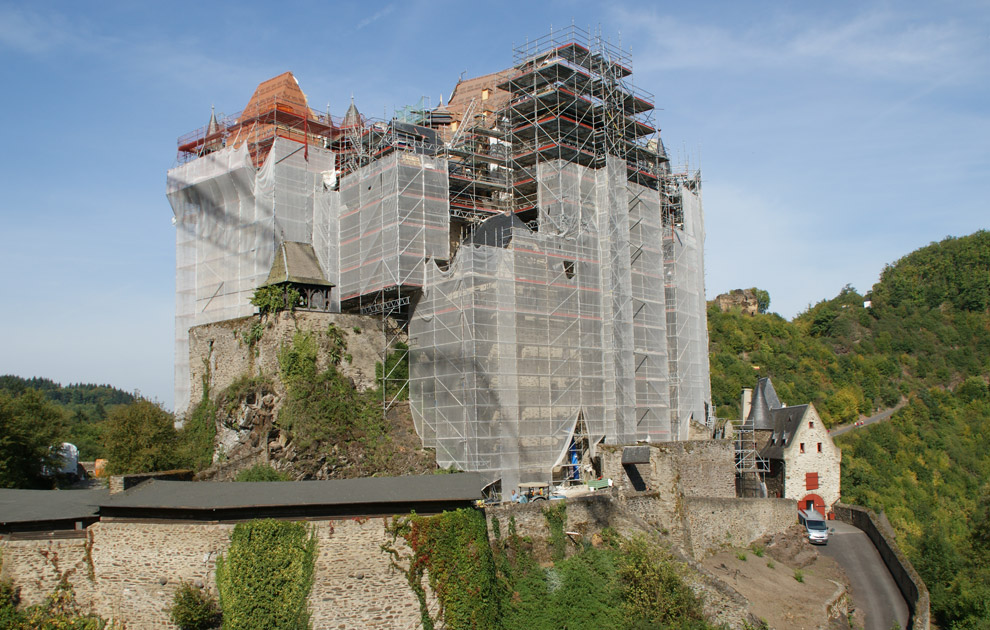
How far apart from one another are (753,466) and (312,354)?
1734 cm

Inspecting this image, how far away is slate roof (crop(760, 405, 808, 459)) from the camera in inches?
1305

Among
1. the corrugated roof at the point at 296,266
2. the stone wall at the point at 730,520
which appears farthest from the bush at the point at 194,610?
the stone wall at the point at 730,520

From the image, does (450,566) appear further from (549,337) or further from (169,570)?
(549,337)

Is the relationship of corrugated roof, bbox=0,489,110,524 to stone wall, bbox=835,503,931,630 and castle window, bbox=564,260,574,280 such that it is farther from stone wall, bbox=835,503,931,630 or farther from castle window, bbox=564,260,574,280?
stone wall, bbox=835,503,931,630

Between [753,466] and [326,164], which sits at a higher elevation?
[326,164]

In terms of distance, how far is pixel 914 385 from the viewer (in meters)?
67.6

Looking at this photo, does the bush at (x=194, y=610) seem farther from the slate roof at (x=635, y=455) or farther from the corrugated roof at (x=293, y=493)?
the slate roof at (x=635, y=455)

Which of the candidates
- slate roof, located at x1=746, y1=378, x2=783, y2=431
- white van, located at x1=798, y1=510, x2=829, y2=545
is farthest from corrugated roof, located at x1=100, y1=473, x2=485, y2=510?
slate roof, located at x1=746, y1=378, x2=783, y2=431

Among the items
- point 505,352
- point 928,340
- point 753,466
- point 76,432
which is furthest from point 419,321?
point 928,340

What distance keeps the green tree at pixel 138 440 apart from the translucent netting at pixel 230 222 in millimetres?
5629

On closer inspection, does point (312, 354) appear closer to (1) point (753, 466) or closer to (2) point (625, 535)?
(2) point (625, 535)

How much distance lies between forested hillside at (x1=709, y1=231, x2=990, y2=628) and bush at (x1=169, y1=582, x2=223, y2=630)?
21.2 meters

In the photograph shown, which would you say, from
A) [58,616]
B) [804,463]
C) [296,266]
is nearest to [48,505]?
[58,616]

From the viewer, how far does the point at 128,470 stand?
24.9 meters
